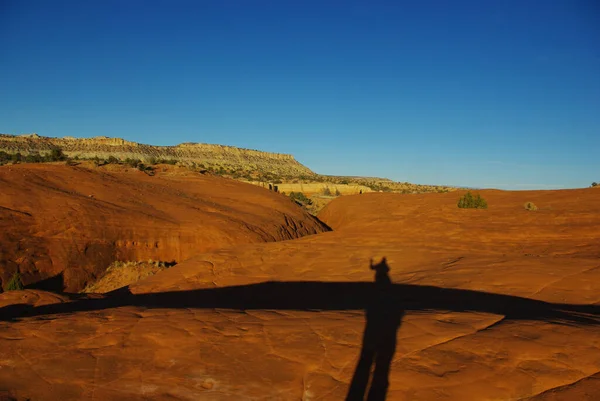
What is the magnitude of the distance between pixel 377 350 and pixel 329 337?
0.76 metres

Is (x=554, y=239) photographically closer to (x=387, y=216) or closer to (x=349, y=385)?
(x=387, y=216)

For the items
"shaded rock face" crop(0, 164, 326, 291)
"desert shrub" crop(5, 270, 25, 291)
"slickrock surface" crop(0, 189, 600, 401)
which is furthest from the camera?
"shaded rock face" crop(0, 164, 326, 291)

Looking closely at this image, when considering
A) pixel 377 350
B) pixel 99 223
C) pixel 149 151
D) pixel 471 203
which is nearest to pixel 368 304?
pixel 377 350

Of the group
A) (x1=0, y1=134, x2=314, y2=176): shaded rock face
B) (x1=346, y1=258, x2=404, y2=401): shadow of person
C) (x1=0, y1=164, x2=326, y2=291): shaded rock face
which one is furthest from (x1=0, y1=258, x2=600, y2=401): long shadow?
(x1=0, y1=134, x2=314, y2=176): shaded rock face

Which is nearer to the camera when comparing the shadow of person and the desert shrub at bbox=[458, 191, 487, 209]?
the shadow of person

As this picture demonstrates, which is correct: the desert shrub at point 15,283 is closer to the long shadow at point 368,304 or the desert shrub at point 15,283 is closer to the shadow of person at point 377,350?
the long shadow at point 368,304

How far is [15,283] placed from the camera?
460 inches

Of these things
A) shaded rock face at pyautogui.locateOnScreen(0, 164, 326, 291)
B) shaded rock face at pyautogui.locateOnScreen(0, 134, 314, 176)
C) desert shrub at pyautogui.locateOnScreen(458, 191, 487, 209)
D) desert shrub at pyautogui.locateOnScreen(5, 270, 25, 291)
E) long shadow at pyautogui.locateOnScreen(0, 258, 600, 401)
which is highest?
shaded rock face at pyautogui.locateOnScreen(0, 134, 314, 176)

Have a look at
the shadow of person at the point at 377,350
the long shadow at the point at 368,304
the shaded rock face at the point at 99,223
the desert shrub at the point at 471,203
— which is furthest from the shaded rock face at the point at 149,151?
the shadow of person at the point at 377,350

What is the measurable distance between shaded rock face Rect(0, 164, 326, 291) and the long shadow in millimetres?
3773

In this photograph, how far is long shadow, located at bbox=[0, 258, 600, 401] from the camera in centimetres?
514

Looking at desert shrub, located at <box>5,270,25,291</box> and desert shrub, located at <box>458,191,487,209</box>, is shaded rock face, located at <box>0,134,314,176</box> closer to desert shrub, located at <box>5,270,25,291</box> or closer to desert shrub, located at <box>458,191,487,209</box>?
desert shrub, located at <box>5,270,25,291</box>

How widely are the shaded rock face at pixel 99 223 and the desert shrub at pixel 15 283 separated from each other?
0.28 meters

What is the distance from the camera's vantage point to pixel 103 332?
224 inches
